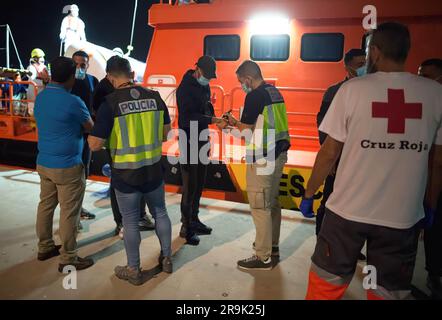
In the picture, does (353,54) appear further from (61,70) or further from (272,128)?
(61,70)

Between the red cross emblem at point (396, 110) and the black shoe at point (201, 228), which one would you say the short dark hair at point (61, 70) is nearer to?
the black shoe at point (201, 228)

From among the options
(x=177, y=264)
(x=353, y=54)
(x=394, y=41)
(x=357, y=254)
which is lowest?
(x=177, y=264)

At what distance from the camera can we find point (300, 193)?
4.29 m

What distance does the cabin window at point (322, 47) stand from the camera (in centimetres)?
550

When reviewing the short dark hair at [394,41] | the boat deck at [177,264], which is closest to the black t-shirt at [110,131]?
the boat deck at [177,264]

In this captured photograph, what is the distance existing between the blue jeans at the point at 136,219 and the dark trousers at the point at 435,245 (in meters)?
2.24

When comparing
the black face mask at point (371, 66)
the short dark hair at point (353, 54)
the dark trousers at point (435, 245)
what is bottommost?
the dark trousers at point (435, 245)

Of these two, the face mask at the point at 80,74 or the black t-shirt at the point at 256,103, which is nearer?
the black t-shirt at the point at 256,103

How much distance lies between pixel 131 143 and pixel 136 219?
2.14 ft

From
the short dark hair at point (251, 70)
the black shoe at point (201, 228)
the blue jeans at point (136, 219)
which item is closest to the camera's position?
the blue jeans at point (136, 219)

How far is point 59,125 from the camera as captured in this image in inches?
117

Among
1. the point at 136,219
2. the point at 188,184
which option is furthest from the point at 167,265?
the point at 188,184

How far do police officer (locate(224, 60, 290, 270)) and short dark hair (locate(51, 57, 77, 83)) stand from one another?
1.49 metres
